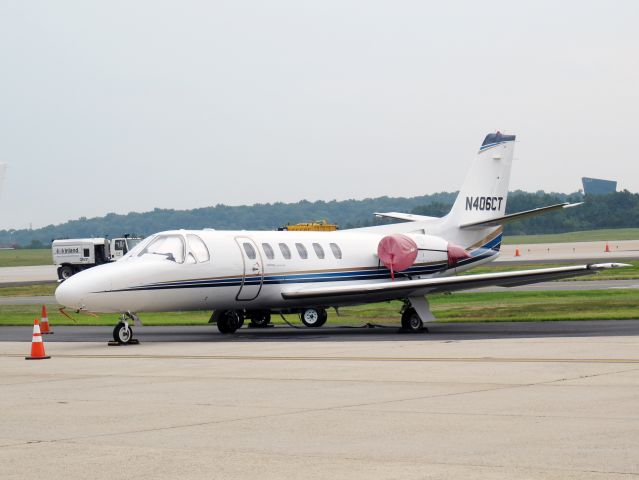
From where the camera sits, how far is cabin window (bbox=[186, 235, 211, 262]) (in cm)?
2658

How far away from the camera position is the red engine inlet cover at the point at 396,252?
99.6 feet

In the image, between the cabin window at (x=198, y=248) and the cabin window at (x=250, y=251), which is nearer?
the cabin window at (x=198, y=248)

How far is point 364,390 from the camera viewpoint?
47.3 feet

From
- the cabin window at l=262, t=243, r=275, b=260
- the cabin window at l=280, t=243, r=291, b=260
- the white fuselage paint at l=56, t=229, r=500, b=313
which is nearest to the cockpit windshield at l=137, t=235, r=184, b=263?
the white fuselage paint at l=56, t=229, r=500, b=313

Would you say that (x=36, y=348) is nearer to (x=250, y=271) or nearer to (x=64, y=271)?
(x=250, y=271)

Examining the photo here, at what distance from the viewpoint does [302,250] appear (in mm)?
29625

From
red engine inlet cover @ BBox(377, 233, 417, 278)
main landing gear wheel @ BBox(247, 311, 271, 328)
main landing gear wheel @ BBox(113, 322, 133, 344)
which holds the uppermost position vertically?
red engine inlet cover @ BBox(377, 233, 417, 278)

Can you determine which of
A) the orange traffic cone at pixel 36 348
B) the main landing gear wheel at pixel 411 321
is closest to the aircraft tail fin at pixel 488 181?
the main landing gear wheel at pixel 411 321

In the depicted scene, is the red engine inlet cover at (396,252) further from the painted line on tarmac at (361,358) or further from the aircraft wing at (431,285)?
the painted line on tarmac at (361,358)

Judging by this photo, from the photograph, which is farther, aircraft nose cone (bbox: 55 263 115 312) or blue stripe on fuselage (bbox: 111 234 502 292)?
blue stripe on fuselage (bbox: 111 234 502 292)

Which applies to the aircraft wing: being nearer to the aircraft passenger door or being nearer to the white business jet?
→ the white business jet

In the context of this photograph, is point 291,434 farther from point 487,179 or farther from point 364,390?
Answer: point 487,179

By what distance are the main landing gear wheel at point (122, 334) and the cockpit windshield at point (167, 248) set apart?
6.49 ft

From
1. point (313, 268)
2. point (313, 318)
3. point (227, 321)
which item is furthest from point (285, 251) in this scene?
point (313, 318)
